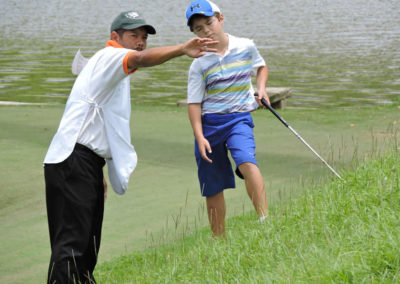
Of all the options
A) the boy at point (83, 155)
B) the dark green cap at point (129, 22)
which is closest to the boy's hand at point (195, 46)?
the boy at point (83, 155)

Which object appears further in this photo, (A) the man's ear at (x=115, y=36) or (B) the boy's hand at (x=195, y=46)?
(A) the man's ear at (x=115, y=36)

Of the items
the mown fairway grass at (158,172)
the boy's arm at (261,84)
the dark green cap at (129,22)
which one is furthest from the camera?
the mown fairway grass at (158,172)

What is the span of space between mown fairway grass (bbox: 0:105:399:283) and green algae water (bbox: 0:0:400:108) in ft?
10.6

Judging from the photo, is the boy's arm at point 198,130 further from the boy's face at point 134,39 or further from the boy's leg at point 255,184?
the boy's face at point 134,39

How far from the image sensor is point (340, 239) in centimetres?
377

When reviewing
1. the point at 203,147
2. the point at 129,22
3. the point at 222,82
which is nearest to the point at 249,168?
the point at 203,147

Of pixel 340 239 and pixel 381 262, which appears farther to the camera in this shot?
pixel 340 239

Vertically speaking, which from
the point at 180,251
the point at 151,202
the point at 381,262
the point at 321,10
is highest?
the point at 381,262

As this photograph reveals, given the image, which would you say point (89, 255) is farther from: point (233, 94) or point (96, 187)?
point (233, 94)

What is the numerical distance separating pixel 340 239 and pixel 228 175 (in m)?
1.30

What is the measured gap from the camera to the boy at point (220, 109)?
15.1 feet

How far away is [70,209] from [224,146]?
1347 millimetres

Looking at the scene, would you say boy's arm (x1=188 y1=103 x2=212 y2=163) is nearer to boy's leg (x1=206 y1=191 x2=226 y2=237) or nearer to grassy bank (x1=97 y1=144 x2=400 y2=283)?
boy's leg (x1=206 y1=191 x2=226 y2=237)

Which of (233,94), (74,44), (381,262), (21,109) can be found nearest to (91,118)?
(233,94)
